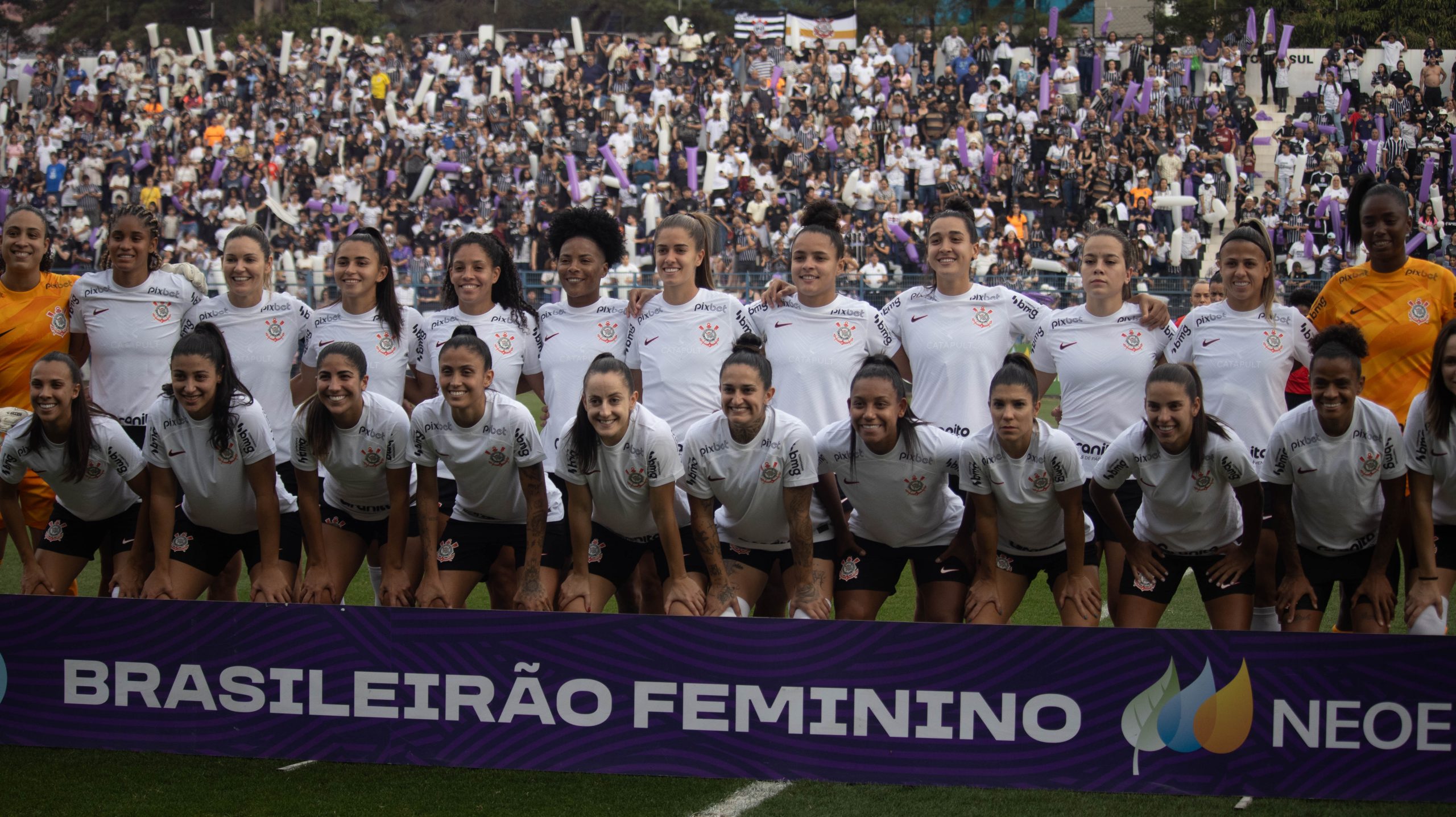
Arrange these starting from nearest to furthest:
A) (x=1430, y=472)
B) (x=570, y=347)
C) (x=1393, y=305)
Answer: (x=1430, y=472) → (x=1393, y=305) → (x=570, y=347)

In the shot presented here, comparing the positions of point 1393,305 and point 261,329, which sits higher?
point 1393,305

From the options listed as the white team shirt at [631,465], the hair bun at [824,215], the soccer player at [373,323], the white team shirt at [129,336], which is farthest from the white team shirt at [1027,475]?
the white team shirt at [129,336]

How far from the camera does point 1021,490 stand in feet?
16.6

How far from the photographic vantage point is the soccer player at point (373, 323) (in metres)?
6.05

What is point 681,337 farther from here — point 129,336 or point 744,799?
point 129,336

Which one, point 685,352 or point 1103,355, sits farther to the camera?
point 685,352

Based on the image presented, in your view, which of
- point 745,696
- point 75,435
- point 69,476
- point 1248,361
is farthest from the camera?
point 1248,361

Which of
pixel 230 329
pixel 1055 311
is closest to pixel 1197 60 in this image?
pixel 1055 311

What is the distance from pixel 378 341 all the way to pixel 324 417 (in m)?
0.85

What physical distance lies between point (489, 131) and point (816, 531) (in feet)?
80.1

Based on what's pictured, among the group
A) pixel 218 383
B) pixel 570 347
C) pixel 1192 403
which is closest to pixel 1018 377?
pixel 1192 403

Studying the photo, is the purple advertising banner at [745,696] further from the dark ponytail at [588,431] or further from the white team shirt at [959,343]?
the white team shirt at [959,343]

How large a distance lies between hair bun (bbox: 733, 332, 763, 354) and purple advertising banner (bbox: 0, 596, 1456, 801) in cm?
135

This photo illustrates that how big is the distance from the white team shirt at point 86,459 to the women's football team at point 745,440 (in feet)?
0.04
